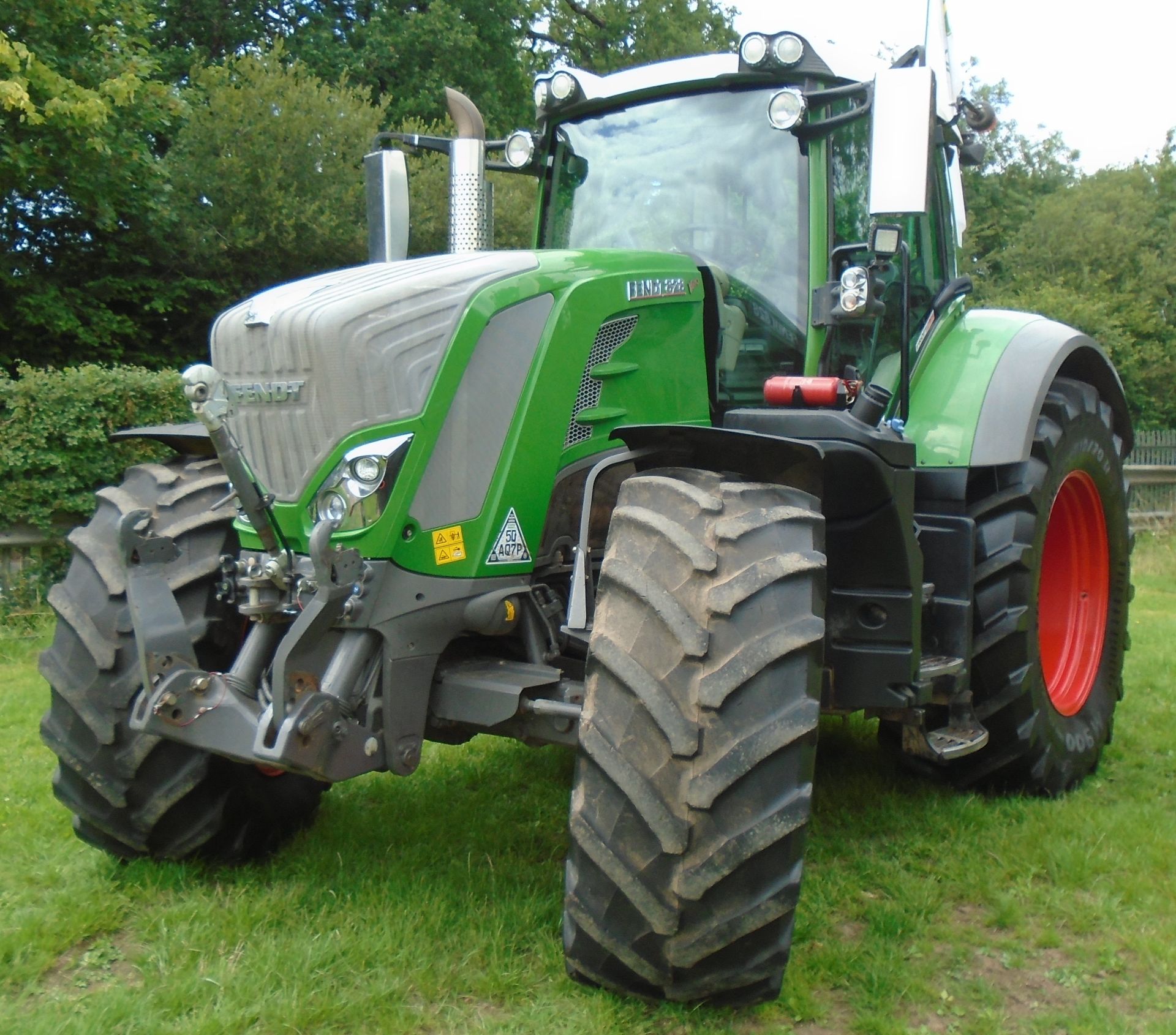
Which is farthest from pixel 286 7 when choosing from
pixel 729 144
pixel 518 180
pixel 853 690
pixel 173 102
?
pixel 853 690

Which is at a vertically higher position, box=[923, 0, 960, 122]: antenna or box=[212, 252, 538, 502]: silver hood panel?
box=[923, 0, 960, 122]: antenna

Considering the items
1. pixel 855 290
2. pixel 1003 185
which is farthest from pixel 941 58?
pixel 1003 185

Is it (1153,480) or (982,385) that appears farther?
(1153,480)

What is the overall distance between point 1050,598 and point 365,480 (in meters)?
3.23

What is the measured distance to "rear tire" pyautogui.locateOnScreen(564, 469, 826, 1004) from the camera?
2443 millimetres

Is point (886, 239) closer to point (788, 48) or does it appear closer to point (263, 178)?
point (788, 48)

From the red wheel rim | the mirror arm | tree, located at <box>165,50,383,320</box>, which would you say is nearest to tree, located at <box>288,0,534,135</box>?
tree, located at <box>165,50,383,320</box>

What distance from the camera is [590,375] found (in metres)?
3.27

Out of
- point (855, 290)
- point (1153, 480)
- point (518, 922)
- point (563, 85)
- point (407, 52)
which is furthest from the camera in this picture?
point (407, 52)

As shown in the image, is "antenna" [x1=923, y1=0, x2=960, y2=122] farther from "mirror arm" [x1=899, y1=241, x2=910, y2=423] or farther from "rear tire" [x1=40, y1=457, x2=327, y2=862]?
"rear tire" [x1=40, y1=457, x2=327, y2=862]

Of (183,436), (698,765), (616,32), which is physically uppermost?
(616,32)

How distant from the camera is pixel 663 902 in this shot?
2467 mm

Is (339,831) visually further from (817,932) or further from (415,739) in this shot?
(817,932)

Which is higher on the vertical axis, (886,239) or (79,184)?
(79,184)
